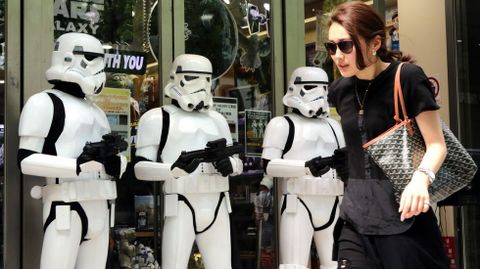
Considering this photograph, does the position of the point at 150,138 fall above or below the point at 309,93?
below

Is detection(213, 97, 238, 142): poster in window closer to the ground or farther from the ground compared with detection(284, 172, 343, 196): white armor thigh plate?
farther from the ground

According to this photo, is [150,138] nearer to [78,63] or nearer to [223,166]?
[223,166]

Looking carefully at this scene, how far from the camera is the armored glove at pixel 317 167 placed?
471cm

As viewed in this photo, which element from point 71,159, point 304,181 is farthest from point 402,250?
point 304,181

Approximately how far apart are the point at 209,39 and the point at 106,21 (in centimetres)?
97

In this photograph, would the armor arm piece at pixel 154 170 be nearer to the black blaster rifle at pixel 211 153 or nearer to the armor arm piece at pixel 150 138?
the armor arm piece at pixel 150 138

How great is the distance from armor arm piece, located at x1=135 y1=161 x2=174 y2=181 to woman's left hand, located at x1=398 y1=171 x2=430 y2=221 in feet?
7.93

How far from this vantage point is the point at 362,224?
235cm

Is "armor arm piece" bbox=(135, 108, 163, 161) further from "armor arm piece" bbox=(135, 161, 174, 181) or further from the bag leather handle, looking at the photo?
the bag leather handle

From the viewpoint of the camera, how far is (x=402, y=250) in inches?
89.5

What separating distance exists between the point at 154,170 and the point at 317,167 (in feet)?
3.67

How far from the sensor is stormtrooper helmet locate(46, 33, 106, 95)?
4254 millimetres

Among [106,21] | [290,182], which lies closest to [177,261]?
[290,182]

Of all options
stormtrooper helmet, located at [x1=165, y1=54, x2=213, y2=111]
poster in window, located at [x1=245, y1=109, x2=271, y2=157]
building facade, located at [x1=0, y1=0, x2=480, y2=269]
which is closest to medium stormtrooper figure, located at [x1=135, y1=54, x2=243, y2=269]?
stormtrooper helmet, located at [x1=165, y1=54, x2=213, y2=111]
